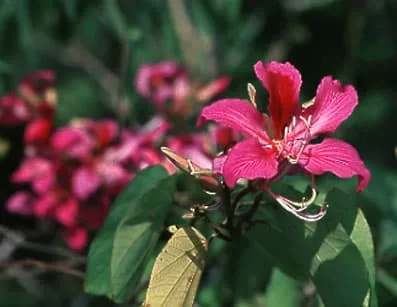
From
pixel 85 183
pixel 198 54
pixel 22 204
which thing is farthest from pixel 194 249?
pixel 198 54

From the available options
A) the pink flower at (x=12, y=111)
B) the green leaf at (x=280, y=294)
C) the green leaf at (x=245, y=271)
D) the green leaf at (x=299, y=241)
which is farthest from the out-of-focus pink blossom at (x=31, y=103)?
the green leaf at (x=299, y=241)

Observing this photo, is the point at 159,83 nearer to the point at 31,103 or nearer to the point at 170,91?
the point at 170,91

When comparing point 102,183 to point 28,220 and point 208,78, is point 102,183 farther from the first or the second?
point 208,78

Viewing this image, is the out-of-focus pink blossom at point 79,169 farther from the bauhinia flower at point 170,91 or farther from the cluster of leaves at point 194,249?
the cluster of leaves at point 194,249

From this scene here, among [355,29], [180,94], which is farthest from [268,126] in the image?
[355,29]

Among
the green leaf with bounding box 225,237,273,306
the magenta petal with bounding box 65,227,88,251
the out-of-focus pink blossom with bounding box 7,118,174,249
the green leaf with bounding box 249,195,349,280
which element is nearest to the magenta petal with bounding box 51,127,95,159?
the out-of-focus pink blossom with bounding box 7,118,174,249
